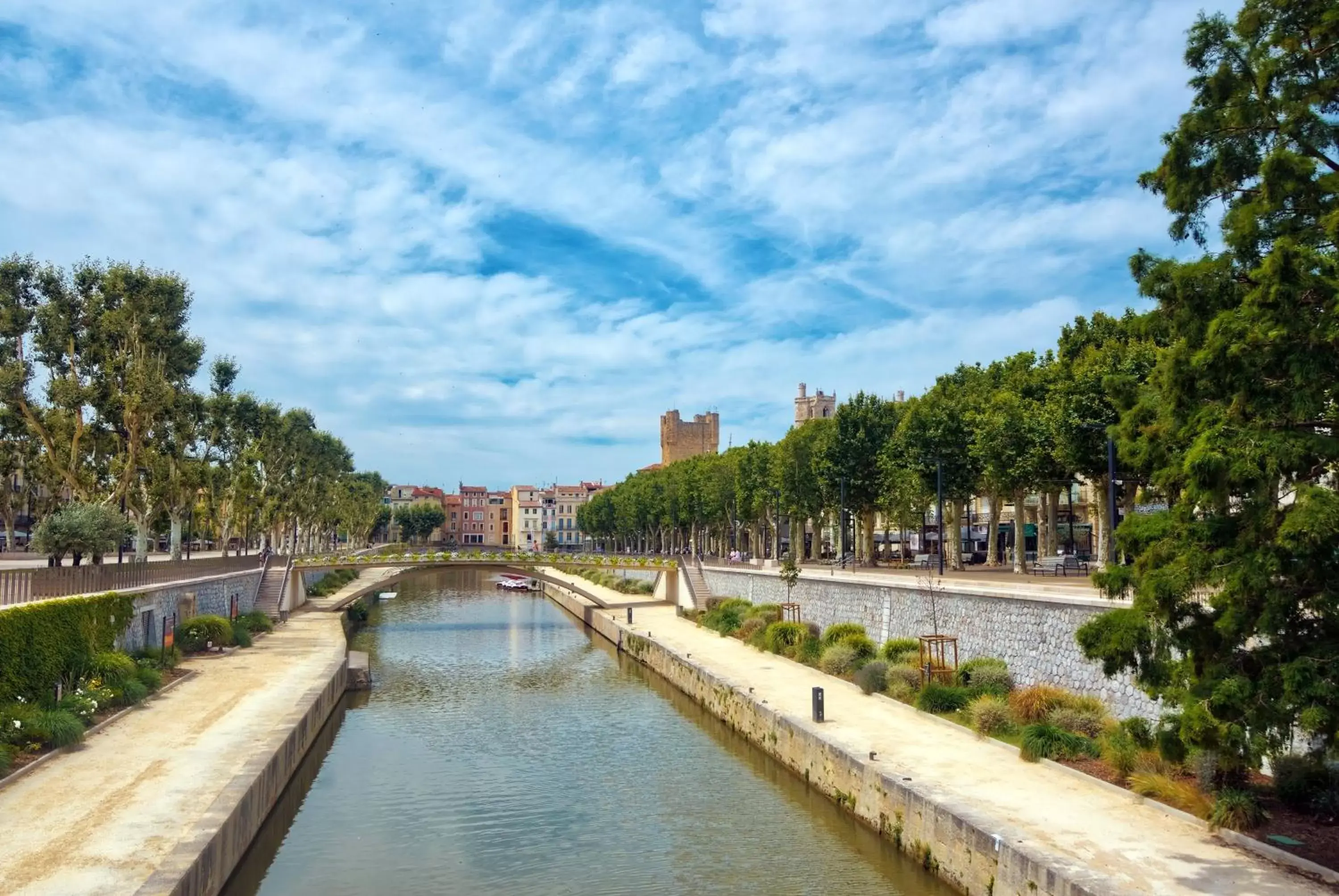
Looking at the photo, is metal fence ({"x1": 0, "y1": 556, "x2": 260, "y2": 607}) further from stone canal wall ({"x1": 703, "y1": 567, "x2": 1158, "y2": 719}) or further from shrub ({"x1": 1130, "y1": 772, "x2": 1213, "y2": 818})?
stone canal wall ({"x1": 703, "y1": 567, "x2": 1158, "y2": 719})

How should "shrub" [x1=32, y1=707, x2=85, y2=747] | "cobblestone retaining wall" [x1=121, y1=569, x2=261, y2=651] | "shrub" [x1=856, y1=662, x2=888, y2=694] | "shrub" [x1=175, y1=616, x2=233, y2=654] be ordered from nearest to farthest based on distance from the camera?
"shrub" [x1=32, y1=707, x2=85, y2=747] → "shrub" [x1=856, y1=662, x2=888, y2=694] → "cobblestone retaining wall" [x1=121, y1=569, x2=261, y2=651] → "shrub" [x1=175, y1=616, x2=233, y2=654]

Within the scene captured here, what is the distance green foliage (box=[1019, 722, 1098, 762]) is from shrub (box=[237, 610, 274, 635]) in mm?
35331

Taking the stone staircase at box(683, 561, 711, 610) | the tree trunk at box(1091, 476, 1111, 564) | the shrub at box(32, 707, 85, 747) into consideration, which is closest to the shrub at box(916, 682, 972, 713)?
the tree trunk at box(1091, 476, 1111, 564)

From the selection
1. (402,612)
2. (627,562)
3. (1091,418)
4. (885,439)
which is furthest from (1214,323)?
(402,612)

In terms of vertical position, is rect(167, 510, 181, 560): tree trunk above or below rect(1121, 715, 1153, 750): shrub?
above

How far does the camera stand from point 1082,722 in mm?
19750

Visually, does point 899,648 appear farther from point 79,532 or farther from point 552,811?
point 79,532

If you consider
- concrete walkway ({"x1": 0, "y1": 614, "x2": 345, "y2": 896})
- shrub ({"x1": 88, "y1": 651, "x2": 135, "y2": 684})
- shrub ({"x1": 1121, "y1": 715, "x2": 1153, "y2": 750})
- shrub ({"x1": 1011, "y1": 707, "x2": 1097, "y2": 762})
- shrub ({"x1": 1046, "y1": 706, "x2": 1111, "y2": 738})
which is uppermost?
shrub ({"x1": 1121, "y1": 715, "x2": 1153, "y2": 750})

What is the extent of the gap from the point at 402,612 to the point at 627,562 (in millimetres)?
21868

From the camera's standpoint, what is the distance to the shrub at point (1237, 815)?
1388 cm

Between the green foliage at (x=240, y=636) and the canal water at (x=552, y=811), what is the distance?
6579 millimetres

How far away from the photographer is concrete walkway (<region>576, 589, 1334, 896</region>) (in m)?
12.2

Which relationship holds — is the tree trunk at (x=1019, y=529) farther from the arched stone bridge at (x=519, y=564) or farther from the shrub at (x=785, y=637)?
the arched stone bridge at (x=519, y=564)

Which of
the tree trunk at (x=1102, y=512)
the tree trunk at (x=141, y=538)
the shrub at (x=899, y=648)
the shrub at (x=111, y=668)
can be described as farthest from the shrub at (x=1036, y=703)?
the tree trunk at (x=141, y=538)
